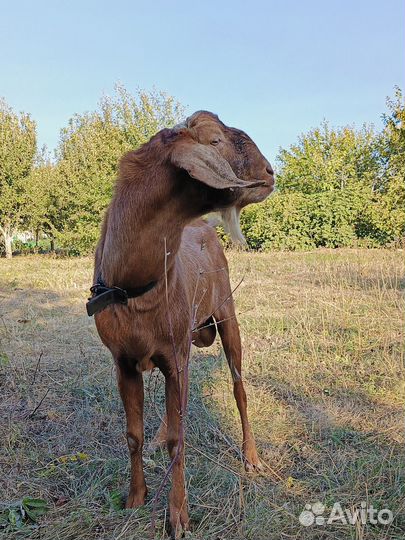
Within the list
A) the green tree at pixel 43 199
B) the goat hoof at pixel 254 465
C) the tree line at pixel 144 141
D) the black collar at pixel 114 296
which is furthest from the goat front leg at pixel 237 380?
the green tree at pixel 43 199

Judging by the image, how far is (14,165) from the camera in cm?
2589

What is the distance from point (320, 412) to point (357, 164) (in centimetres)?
3192

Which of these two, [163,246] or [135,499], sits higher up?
[163,246]

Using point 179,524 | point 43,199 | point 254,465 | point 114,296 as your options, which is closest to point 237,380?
point 254,465

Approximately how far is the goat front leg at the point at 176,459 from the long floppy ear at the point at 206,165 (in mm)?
1126

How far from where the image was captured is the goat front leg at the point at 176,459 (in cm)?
250

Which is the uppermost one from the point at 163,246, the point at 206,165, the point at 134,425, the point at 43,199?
the point at 43,199

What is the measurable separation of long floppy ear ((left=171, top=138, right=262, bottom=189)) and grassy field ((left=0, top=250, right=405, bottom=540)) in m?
1.57

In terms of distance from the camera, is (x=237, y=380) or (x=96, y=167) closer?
(x=237, y=380)

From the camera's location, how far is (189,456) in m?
3.23

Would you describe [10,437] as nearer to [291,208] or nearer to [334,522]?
[334,522]

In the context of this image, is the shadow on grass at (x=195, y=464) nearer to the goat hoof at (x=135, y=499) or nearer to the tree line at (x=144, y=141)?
the goat hoof at (x=135, y=499)

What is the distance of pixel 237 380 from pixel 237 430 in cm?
41

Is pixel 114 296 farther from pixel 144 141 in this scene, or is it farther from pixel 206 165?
pixel 144 141
